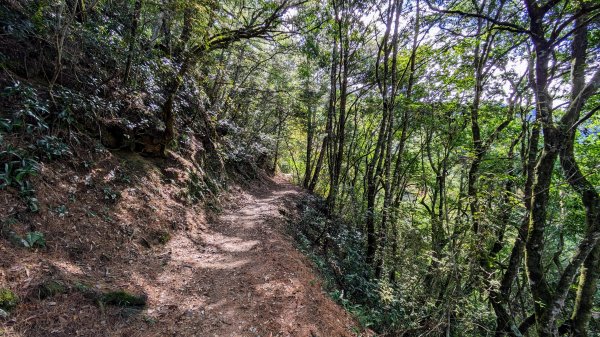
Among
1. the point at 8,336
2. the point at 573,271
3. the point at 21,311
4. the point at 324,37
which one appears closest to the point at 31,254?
the point at 21,311

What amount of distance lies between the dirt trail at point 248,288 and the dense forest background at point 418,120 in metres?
1.40

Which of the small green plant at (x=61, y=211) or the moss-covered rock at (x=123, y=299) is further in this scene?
the small green plant at (x=61, y=211)

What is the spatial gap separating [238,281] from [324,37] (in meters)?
8.61

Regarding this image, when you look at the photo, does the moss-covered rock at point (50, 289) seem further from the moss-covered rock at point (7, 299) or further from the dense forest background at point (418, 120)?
the dense forest background at point (418, 120)

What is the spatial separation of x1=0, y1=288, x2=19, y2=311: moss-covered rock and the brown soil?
0.20 ft

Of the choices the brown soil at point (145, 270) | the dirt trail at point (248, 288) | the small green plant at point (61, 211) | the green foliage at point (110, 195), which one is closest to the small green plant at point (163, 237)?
the brown soil at point (145, 270)

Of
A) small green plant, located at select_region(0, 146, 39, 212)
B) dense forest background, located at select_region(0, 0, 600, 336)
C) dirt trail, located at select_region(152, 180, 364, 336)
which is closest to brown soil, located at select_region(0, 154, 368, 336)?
dirt trail, located at select_region(152, 180, 364, 336)

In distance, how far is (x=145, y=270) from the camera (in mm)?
4711

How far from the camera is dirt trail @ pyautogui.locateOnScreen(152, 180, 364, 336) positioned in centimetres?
398

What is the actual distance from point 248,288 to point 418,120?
8.28 m

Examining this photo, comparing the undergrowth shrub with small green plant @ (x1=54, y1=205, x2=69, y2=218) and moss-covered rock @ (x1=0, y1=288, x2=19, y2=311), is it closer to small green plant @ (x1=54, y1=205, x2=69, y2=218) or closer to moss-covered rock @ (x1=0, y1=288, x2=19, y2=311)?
moss-covered rock @ (x1=0, y1=288, x2=19, y2=311)

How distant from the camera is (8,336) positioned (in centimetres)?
258

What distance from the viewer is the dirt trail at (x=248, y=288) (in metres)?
3.98

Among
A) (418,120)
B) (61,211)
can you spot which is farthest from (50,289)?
(418,120)
